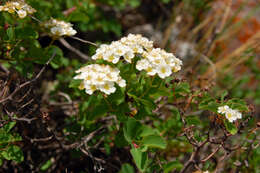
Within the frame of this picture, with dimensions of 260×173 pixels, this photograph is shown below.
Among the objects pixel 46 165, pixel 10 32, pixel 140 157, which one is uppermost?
pixel 10 32

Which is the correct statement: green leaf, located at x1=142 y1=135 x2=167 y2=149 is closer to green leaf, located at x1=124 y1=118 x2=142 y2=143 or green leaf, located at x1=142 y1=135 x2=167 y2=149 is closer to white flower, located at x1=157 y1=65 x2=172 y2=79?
green leaf, located at x1=124 y1=118 x2=142 y2=143

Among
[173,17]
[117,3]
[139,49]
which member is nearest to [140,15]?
[173,17]

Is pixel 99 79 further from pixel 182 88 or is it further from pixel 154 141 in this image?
pixel 182 88

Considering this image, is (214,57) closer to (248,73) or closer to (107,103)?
(248,73)

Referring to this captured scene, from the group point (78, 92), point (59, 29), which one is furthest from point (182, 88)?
point (59, 29)

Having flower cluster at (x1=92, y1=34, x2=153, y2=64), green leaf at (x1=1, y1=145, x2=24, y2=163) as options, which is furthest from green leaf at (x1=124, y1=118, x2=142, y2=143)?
green leaf at (x1=1, y1=145, x2=24, y2=163)

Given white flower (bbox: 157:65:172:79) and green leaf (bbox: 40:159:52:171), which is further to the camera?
green leaf (bbox: 40:159:52:171)
